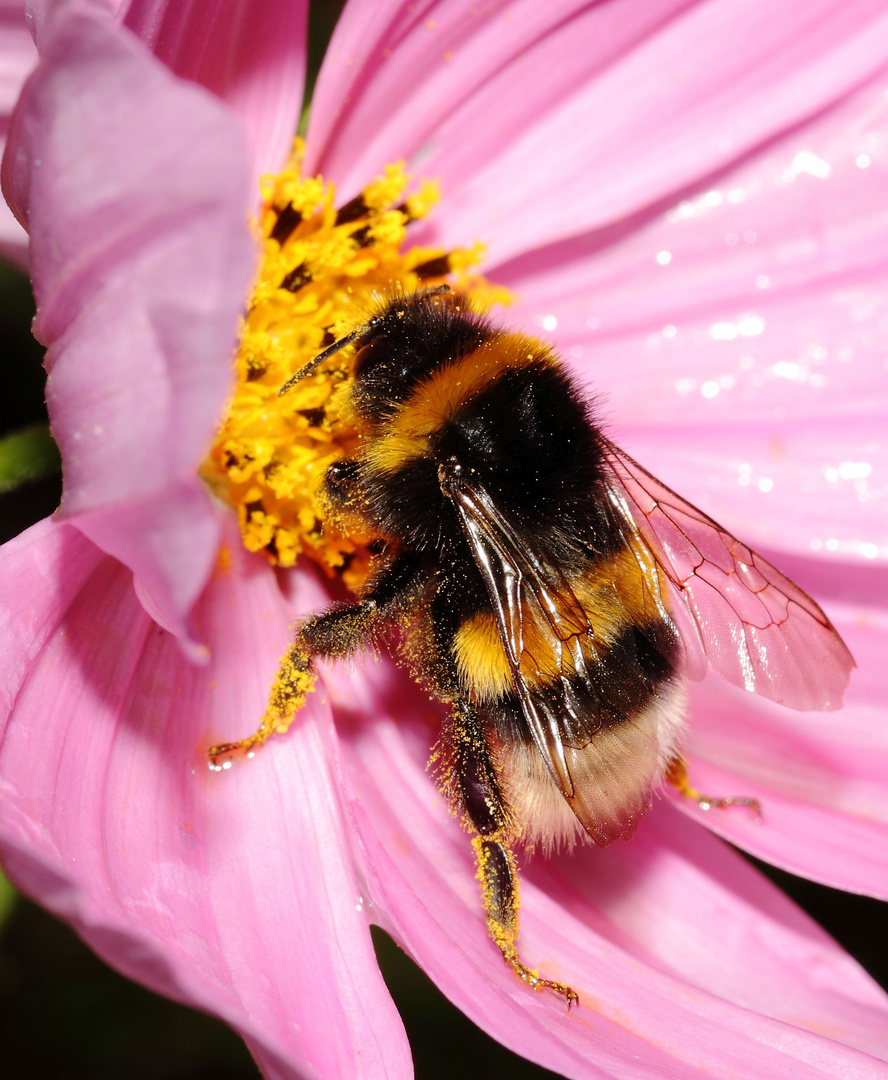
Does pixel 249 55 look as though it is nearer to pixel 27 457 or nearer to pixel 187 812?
pixel 27 457

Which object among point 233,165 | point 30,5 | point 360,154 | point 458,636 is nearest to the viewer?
point 233,165

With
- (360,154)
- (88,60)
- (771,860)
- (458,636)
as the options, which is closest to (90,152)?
(88,60)

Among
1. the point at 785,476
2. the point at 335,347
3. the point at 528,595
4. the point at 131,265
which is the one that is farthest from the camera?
the point at 785,476

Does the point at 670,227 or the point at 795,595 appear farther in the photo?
the point at 670,227

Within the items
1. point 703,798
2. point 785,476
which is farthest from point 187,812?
point 785,476

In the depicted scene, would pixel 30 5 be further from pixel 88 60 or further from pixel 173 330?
pixel 173 330

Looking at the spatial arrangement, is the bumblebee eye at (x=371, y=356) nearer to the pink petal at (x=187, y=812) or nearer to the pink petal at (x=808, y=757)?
the pink petal at (x=187, y=812)

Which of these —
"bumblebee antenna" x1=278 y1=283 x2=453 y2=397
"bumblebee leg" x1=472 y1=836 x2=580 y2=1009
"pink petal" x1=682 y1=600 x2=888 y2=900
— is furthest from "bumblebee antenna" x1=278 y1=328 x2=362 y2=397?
"pink petal" x1=682 y1=600 x2=888 y2=900
